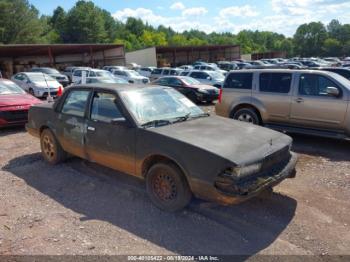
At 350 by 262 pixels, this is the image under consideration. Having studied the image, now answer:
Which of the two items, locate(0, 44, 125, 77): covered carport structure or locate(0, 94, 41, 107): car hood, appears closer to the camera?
locate(0, 94, 41, 107): car hood

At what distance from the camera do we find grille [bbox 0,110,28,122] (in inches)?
379

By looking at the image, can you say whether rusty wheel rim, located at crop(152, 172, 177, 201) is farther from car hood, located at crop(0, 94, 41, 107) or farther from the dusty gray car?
car hood, located at crop(0, 94, 41, 107)

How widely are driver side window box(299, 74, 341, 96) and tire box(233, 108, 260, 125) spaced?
127 centimetres

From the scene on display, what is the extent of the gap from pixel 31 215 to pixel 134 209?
1.36 metres

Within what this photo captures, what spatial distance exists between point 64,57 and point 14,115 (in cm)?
3590

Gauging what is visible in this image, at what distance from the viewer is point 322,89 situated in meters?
7.77

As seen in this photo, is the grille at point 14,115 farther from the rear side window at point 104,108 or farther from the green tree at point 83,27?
the green tree at point 83,27

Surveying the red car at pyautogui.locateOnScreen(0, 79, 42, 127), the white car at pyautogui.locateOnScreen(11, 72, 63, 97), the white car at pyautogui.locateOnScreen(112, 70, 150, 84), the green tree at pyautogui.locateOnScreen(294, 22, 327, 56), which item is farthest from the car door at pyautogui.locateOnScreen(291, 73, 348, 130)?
the green tree at pyautogui.locateOnScreen(294, 22, 327, 56)

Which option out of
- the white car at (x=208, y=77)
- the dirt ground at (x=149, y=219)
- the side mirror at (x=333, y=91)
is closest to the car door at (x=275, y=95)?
the side mirror at (x=333, y=91)

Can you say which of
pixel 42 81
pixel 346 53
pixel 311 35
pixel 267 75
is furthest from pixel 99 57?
pixel 311 35

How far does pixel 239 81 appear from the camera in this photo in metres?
9.09

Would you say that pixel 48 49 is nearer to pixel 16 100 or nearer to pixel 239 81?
pixel 16 100

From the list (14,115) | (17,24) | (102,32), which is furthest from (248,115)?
(102,32)

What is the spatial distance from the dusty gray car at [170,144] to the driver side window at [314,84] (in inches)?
134
